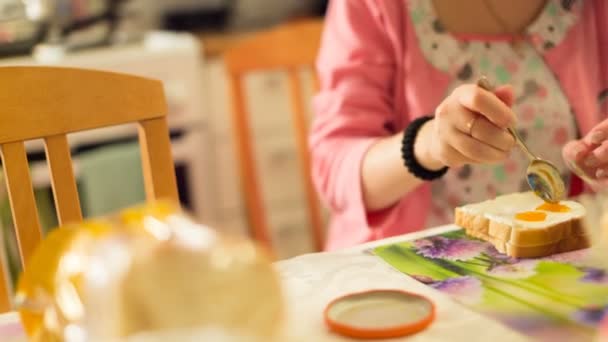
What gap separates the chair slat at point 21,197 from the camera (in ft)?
2.86

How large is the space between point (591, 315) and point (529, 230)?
138 mm

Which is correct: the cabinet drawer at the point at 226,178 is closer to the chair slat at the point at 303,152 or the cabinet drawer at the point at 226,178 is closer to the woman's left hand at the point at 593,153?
the chair slat at the point at 303,152

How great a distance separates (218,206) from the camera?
2393mm

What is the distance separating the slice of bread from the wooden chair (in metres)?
0.38

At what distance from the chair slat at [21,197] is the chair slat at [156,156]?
0.44ft

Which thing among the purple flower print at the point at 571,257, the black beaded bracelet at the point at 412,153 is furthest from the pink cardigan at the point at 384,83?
the purple flower print at the point at 571,257

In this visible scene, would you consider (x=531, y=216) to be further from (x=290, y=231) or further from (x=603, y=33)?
(x=290, y=231)

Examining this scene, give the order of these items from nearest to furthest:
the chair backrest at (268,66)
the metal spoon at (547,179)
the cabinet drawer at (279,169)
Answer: the metal spoon at (547,179) → the chair backrest at (268,66) → the cabinet drawer at (279,169)

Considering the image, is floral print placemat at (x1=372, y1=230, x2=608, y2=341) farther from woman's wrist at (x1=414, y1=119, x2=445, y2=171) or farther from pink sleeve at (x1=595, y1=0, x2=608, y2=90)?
pink sleeve at (x1=595, y1=0, x2=608, y2=90)

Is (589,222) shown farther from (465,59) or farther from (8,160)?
(8,160)

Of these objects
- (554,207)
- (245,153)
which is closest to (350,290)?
(554,207)

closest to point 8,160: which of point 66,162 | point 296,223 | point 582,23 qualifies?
point 66,162

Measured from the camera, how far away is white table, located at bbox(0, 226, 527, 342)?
62 cm

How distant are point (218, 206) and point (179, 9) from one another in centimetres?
75
